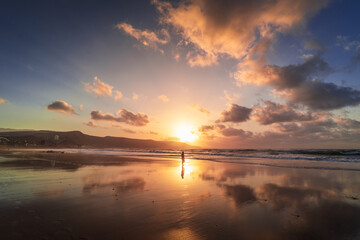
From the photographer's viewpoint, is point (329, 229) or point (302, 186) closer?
point (329, 229)

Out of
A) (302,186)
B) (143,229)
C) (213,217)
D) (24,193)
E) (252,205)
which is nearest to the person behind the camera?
(143,229)

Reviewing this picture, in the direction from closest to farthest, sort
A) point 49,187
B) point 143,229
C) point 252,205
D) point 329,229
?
point 143,229, point 329,229, point 252,205, point 49,187

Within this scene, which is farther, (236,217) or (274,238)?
(236,217)

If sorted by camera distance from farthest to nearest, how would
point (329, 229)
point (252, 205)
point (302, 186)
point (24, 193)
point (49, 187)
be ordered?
point (302, 186), point (49, 187), point (24, 193), point (252, 205), point (329, 229)

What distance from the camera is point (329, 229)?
6.82 m

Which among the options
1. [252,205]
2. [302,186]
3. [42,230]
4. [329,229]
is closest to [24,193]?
[42,230]

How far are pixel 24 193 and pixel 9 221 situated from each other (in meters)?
4.57

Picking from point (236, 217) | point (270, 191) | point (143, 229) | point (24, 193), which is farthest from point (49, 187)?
point (270, 191)

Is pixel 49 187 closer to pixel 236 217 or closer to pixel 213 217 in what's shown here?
pixel 213 217

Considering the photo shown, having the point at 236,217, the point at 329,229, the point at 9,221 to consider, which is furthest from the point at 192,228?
the point at 9,221

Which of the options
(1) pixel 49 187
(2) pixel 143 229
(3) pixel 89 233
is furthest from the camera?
(1) pixel 49 187

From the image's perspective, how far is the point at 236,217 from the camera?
299 inches

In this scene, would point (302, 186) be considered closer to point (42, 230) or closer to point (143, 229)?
point (143, 229)

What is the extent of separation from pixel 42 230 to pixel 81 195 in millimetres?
4529
